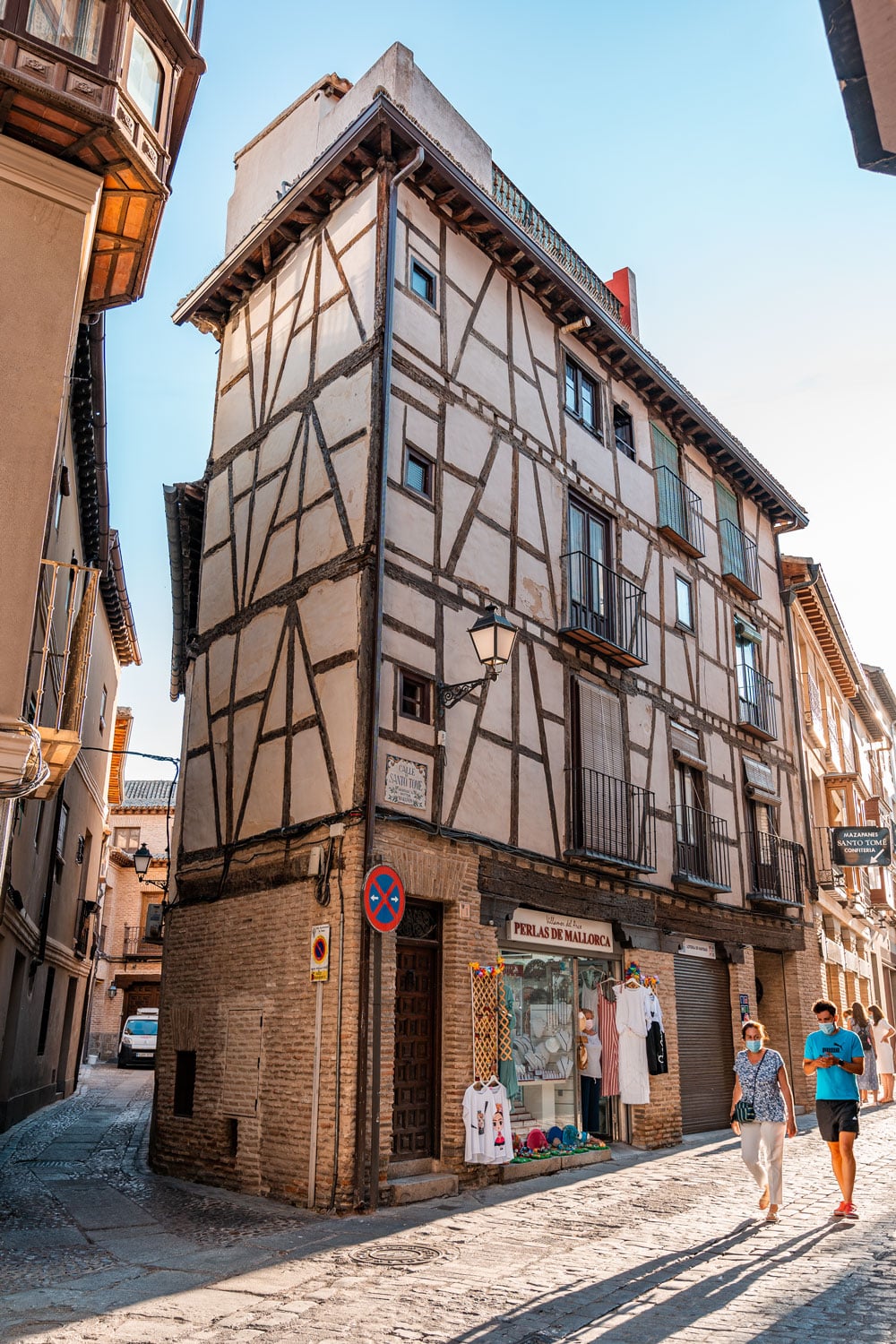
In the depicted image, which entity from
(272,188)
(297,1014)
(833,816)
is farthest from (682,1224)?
(833,816)

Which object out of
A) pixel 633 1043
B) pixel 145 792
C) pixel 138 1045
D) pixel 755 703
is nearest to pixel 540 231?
pixel 755 703

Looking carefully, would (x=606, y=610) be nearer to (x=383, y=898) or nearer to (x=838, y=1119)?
(x=383, y=898)

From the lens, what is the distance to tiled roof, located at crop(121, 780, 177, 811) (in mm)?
47169

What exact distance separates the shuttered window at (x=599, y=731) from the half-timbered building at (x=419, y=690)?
60 mm

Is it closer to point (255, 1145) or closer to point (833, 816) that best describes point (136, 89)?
point (255, 1145)

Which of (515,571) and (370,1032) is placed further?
(515,571)

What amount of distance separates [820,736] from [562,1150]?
14190 mm

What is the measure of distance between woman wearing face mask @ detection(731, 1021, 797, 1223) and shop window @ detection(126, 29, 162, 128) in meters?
9.01

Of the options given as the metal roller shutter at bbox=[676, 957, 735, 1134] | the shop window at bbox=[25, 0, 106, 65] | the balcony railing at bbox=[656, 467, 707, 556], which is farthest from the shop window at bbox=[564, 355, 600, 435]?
the shop window at bbox=[25, 0, 106, 65]

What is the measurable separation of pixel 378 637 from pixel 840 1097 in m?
5.73

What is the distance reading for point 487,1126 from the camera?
10.0 metres

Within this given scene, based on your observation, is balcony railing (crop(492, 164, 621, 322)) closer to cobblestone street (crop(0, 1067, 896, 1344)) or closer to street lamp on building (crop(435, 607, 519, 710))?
street lamp on building (crop(435, 607, 519, 710))

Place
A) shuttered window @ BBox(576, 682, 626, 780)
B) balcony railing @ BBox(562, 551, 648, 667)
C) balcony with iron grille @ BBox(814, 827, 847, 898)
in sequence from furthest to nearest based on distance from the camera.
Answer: balcony with iron grille @ BBox(814, 827, 847, 898) → balcony railing @ BBox(562, 551, 648, 667) → shuttered window @ BBox(576, 682, 626, 780)

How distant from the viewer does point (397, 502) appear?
440 inches
